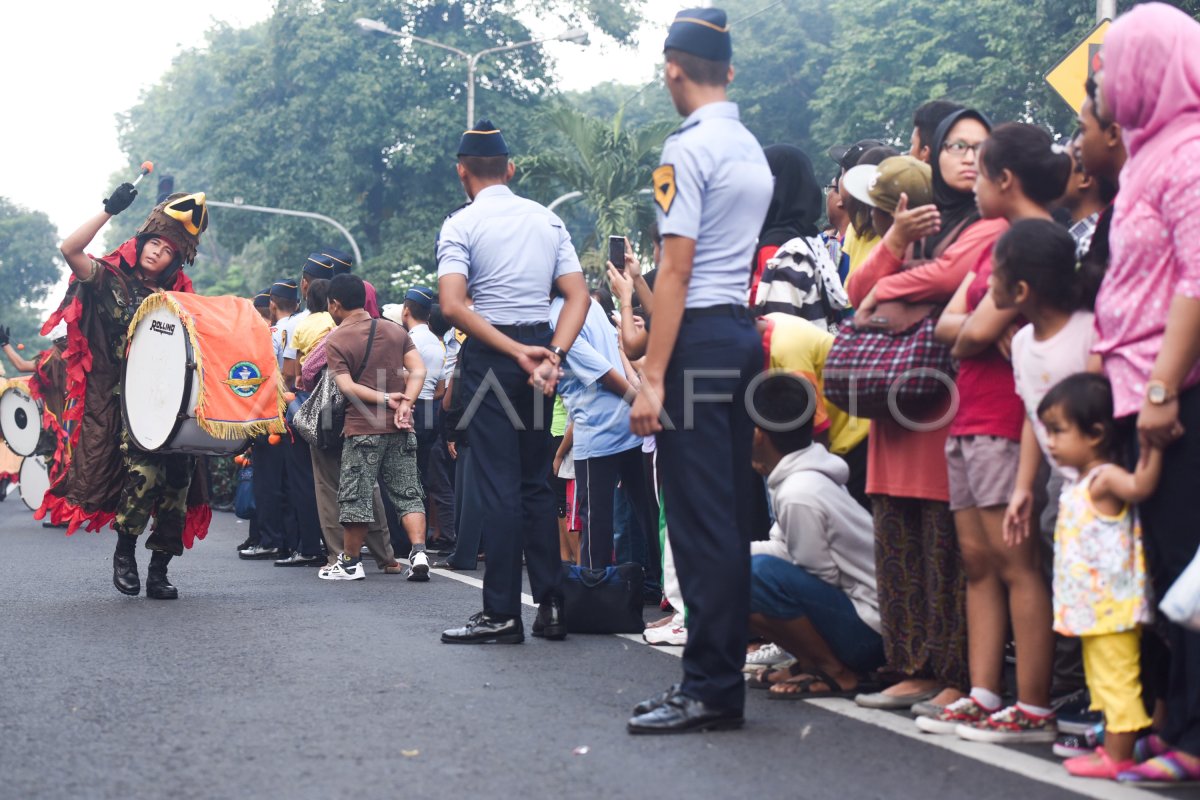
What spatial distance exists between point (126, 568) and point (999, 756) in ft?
19.2

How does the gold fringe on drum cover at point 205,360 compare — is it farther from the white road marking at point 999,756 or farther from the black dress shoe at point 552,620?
the white road marking at point 999,756

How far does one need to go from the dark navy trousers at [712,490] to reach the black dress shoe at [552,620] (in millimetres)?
2103

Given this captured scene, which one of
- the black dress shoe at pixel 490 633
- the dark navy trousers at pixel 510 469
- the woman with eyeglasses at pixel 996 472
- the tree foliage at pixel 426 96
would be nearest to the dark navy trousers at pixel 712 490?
the woman with eyeglasses at pixel 996 472

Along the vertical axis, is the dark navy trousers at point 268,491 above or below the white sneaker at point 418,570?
above

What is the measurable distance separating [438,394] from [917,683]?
7.44 metres

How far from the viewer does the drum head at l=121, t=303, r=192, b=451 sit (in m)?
8.55

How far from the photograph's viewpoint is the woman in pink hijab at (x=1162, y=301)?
4.15 meters

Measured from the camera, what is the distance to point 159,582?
8.94m

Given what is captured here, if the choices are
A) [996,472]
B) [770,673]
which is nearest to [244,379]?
[770,673]

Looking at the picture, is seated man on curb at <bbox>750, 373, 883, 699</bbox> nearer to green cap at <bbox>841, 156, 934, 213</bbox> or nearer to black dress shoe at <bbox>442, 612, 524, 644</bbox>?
green cap at <bbox>841, 156, 934, 213</bbox>

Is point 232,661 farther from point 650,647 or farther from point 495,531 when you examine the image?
point 650,647

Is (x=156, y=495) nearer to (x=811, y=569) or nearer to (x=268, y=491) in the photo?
(x=268, y=491)

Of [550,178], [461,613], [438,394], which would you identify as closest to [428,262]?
[550,178]

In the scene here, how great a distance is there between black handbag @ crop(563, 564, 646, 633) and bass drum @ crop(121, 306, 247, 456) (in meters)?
2.42
